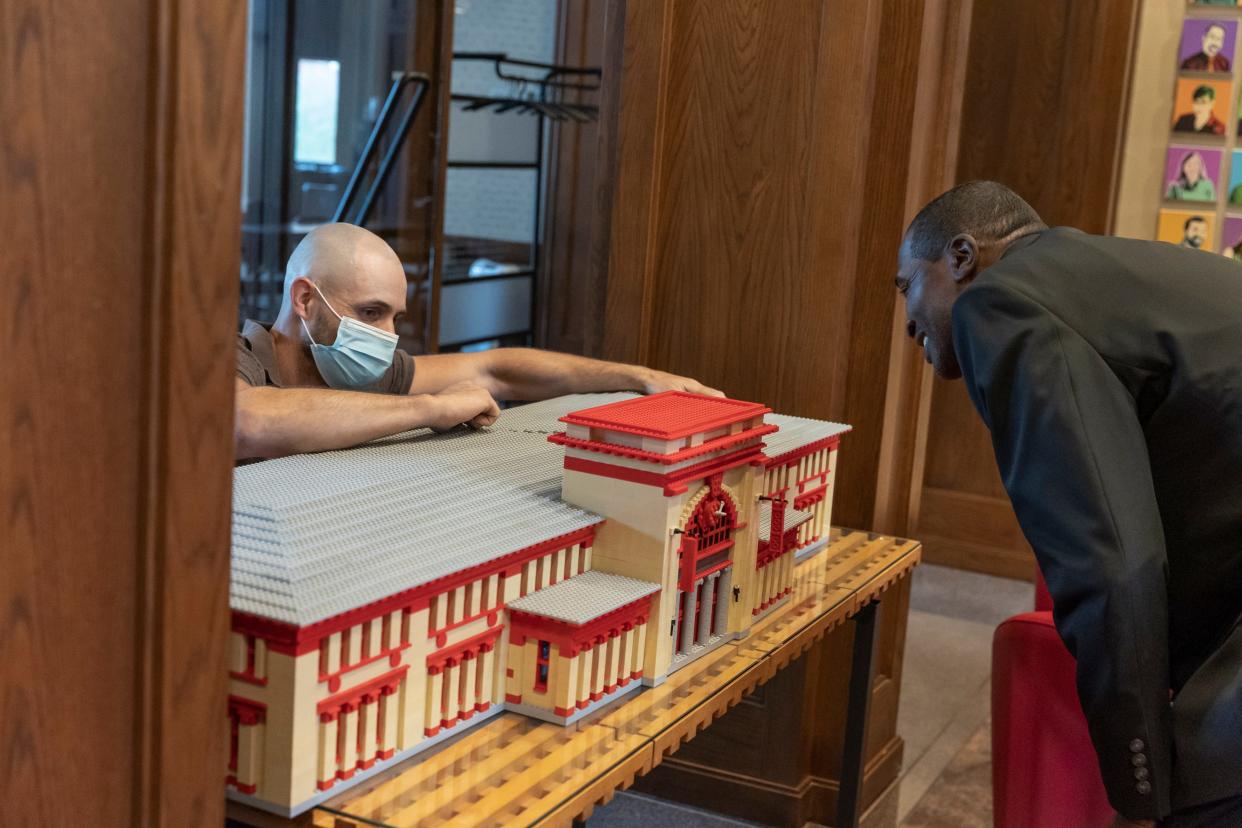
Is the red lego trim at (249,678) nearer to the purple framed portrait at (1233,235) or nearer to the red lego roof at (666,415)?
the red lego roof at (666,415)

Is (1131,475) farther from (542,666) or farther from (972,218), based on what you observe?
(542,666)

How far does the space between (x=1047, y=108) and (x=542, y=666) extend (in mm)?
4319

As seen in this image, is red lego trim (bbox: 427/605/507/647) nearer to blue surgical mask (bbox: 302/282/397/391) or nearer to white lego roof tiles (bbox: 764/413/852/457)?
white lego roof tiles (bbox: 764/413/852/457)

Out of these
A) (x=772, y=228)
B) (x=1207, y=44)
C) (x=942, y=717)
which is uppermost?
(x=1207, y=44)

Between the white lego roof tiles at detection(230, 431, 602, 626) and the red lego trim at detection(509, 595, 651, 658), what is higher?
the white lego roof tiles at detection(230, 431, 602, 626)

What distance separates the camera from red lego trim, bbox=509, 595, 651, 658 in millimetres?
1729

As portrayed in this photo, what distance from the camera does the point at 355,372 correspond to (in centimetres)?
271

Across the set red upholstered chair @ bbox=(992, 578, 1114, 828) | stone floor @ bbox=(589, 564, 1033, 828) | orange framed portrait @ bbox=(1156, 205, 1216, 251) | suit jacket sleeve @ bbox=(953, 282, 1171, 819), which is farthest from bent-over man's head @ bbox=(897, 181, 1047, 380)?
orange framed portrait @ bbox=(1156, 205, 1216, 251)

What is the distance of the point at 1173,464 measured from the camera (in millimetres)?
1884

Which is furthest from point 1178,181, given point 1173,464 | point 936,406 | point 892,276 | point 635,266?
point 1173,464

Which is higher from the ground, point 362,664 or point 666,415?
point 666,415

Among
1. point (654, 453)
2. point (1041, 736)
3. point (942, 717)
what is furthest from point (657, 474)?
point (942, 717)

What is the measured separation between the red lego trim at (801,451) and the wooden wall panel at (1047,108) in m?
3.03

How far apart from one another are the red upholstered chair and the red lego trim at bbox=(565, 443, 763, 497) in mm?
730
